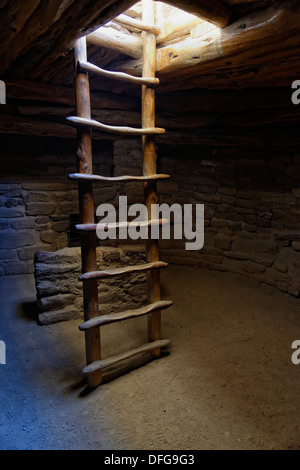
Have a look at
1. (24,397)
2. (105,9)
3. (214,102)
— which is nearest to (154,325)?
(24,397)

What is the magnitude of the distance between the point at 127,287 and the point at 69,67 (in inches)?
86.3

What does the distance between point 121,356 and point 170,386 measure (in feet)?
1.46

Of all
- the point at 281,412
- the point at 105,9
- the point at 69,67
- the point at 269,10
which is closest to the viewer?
the point at 105,9

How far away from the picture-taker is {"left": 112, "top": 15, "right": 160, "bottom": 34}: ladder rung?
252 cm

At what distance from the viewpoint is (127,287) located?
3.43 metres

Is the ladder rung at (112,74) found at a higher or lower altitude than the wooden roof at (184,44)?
lower

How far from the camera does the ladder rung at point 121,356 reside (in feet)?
8.00

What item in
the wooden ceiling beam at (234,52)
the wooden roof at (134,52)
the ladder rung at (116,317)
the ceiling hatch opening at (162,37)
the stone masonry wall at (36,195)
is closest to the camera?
the wooden roof at (134,52)

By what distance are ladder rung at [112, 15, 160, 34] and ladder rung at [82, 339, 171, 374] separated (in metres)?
2.61

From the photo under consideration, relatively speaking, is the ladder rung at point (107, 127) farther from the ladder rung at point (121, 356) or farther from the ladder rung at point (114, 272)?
the ladder rung at point (121, 356)

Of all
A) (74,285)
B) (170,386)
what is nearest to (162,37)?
(74,285)

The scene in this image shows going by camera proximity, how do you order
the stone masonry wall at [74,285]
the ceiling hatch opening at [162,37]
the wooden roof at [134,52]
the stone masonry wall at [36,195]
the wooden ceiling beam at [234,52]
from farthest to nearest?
the stone masonry wall at [36,195]
the stone masonry wall at [74,285]
the ceiling hatch opening at [162,37]
the wooden ceiling beam at [234,52]
the wooden roof at [134,52]

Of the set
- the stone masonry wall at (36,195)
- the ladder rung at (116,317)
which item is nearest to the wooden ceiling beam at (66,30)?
the stone masonry wall at (36,195)
